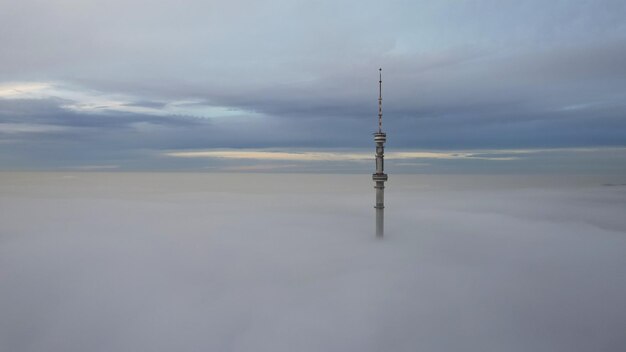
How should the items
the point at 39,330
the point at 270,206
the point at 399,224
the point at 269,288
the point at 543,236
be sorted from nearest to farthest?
the point at 39,330 → the point at 269,288 → the point at 543,236 → the point at 399,224 → the point at 270,206

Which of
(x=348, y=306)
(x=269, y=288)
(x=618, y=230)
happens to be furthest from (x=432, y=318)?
(x=618, y=230)

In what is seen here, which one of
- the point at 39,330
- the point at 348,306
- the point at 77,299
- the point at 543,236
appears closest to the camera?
the point at 39,330

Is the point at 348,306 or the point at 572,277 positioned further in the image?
the point at 572,277

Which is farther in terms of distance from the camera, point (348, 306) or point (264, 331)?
point (348, 306)

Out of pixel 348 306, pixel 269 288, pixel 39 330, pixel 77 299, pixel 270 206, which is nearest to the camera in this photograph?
pixel 39 330

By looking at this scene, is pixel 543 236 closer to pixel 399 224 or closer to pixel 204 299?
pixel 399 224

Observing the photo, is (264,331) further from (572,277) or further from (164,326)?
(572,277)

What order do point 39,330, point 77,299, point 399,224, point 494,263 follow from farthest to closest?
point 399,224 → point 494,263 → point 77,299 → point 39,330

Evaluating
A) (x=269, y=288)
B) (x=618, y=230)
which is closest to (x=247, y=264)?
(x=269, y=288)
